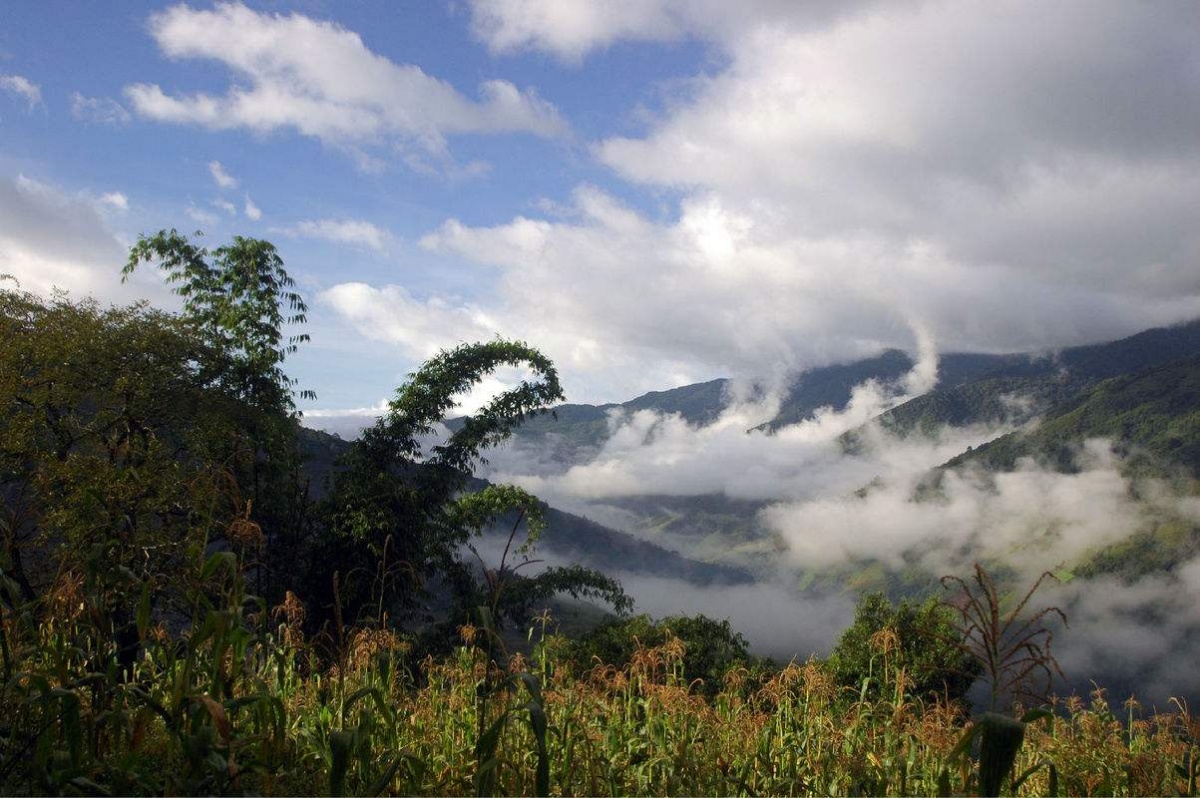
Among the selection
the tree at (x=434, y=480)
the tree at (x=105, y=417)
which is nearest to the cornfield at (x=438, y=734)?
the tree at (x=105, y=417)

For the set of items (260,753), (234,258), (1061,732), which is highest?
(234,258)

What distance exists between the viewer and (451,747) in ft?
12.5

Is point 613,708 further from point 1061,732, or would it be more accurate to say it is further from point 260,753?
point 1061,732

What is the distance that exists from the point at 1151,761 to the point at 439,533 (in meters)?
17.4

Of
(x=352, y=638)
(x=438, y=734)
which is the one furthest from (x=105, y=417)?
(x=438, y=734)

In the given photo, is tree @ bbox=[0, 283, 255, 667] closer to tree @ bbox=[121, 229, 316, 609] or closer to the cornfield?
tree @ bbox=[121, 229, 316, 609]

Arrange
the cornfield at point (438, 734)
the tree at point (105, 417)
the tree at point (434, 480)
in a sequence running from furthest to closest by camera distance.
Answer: the tree at point (434, 480) → the tree at point (105, 417) → the cornfield at point (438, 734)

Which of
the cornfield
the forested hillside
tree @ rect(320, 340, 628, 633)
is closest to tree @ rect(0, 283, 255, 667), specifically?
the forested hillside

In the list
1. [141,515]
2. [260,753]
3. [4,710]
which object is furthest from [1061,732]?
[141,515]

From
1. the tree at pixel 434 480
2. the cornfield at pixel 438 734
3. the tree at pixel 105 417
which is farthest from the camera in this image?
the tree at pixel 434 480

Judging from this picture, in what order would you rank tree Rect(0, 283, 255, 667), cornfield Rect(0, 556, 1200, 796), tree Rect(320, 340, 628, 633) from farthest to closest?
tree Rect(320, 340, 628, 633) < tree Rect(0, 283, 255, 667) < cornfield Rect(0, 556, 1200, 796)

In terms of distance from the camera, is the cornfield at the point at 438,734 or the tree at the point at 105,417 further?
the tree at the point at 105,417

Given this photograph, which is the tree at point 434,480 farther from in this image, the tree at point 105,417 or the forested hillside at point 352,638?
the tree at point 105,417

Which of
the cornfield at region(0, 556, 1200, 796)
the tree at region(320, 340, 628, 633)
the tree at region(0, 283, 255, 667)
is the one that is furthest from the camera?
the tree at region(320, 340, 628, 633)
